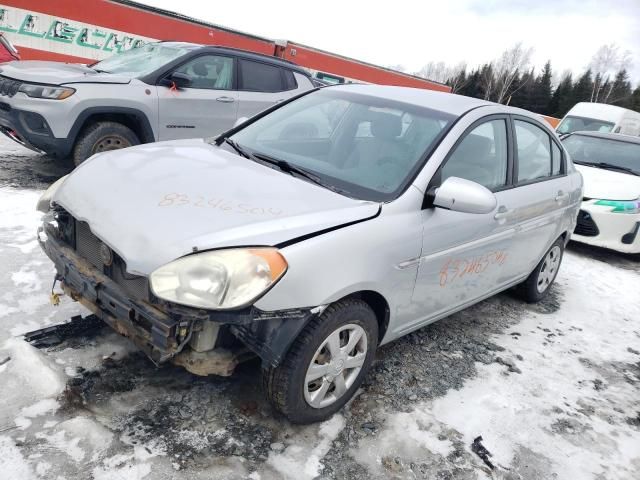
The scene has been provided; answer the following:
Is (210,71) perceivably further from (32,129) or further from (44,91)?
(32,129)

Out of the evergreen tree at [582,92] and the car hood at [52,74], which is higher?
the evergreen tree at [582,92]

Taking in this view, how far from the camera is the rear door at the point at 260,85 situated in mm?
6777

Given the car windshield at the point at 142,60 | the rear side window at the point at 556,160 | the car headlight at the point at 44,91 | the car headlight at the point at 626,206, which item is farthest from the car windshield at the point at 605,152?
the car headlight at the point at 44,91

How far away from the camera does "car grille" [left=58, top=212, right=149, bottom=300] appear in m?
2.28

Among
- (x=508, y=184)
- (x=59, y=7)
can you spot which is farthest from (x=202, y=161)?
(x=59, y=7)

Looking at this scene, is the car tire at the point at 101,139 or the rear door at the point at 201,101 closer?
the car tire at the point at 101,139

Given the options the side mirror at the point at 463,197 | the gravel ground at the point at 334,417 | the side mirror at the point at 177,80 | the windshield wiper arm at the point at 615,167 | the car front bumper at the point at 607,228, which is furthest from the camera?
the windshield wiper arm at the point at 615,167

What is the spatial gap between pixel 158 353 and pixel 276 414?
745mm

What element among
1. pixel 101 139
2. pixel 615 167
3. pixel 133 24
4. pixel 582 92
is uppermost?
pixel 582 92

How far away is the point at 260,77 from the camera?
699 cm

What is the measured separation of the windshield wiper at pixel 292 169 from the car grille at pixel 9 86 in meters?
3.66

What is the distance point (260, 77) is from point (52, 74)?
265cm

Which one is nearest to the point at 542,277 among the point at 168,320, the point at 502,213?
the point at 502,213

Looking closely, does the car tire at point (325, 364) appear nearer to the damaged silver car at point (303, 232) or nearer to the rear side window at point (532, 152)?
the damaged silver car at point (303, 232)
